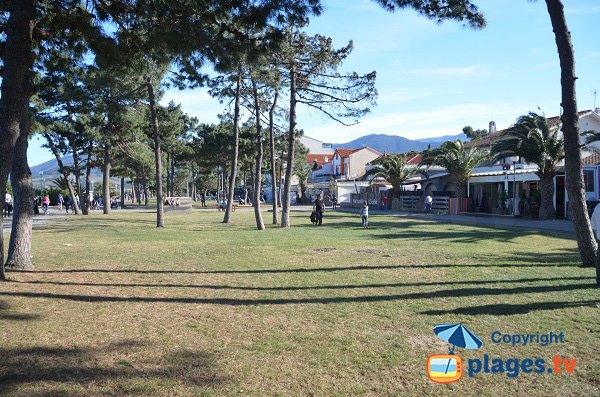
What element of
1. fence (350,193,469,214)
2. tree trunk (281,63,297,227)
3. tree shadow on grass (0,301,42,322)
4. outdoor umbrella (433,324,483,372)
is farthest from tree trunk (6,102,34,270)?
fence (350,193,469,214)

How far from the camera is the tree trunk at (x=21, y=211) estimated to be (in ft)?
31.5

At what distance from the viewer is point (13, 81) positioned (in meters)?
7.70

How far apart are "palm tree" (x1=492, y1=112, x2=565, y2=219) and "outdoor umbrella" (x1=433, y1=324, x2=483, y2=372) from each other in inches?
870

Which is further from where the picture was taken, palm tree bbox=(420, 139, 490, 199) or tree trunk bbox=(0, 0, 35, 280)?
palm tree bbox=(420, 139, 490, 199)

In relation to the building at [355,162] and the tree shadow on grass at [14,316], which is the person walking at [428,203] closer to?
the tree shadow on grass at [14,316]

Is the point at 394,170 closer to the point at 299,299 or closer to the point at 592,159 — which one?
the point at 592,159

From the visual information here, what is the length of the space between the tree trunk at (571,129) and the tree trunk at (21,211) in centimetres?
1075

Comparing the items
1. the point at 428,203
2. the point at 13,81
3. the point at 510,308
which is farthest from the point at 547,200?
the point at 13,81

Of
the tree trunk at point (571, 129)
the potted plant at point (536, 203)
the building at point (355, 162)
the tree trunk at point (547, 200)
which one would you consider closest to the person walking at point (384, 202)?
the potted plant at point (536, 203)

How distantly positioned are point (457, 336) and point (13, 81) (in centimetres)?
749

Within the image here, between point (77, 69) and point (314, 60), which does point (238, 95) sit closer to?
point (314, 60)

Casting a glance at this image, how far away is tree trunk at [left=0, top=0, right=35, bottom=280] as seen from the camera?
25.1 ft

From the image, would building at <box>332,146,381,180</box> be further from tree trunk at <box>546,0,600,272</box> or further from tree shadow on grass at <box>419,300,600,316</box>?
tree shadow on grass at <box>419,300,600,316</box>

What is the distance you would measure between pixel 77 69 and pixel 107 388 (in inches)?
339
